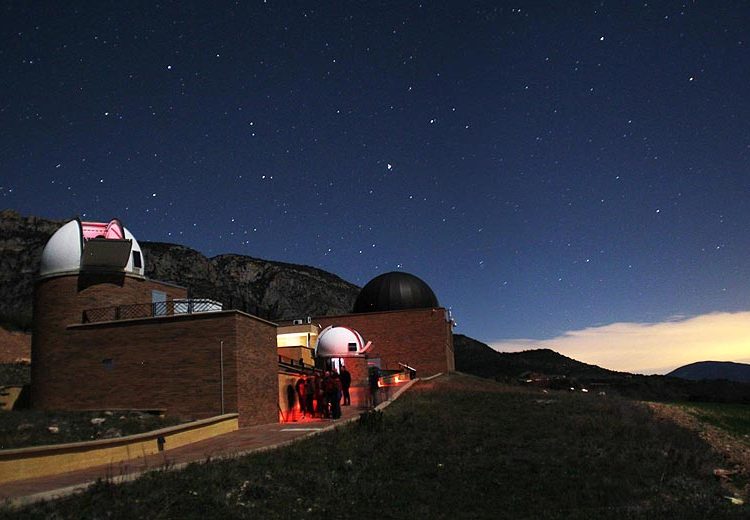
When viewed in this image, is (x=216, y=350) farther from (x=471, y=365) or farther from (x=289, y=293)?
(x=289, y=293)

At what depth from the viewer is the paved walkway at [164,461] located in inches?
375

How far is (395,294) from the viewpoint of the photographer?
43719mm

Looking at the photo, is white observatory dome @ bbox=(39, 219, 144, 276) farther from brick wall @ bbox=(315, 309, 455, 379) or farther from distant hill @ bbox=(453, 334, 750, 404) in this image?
distant hill @ bbox=(453, 334, 750, 404)

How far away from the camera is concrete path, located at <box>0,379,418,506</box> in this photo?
9.47 metres

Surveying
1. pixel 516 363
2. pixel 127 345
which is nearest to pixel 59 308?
pixel 127 345

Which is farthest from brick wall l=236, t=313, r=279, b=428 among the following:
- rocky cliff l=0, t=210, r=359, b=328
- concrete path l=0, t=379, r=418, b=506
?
rocky cliff l=0, t=210, r=359, b=328

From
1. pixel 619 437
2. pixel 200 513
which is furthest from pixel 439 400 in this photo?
pixel 200 513

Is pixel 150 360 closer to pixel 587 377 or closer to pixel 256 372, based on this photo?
pixel 256 372

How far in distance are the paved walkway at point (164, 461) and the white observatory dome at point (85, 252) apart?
8693 millimetres

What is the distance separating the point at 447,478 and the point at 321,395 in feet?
37.9

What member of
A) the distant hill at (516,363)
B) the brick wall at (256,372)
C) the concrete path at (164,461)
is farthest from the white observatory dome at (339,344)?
the distant hill at (516,363)

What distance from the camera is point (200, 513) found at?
867 centimetres

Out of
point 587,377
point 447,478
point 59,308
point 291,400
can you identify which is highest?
point 59,308

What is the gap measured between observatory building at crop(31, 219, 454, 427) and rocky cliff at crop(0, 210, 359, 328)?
74.8m
